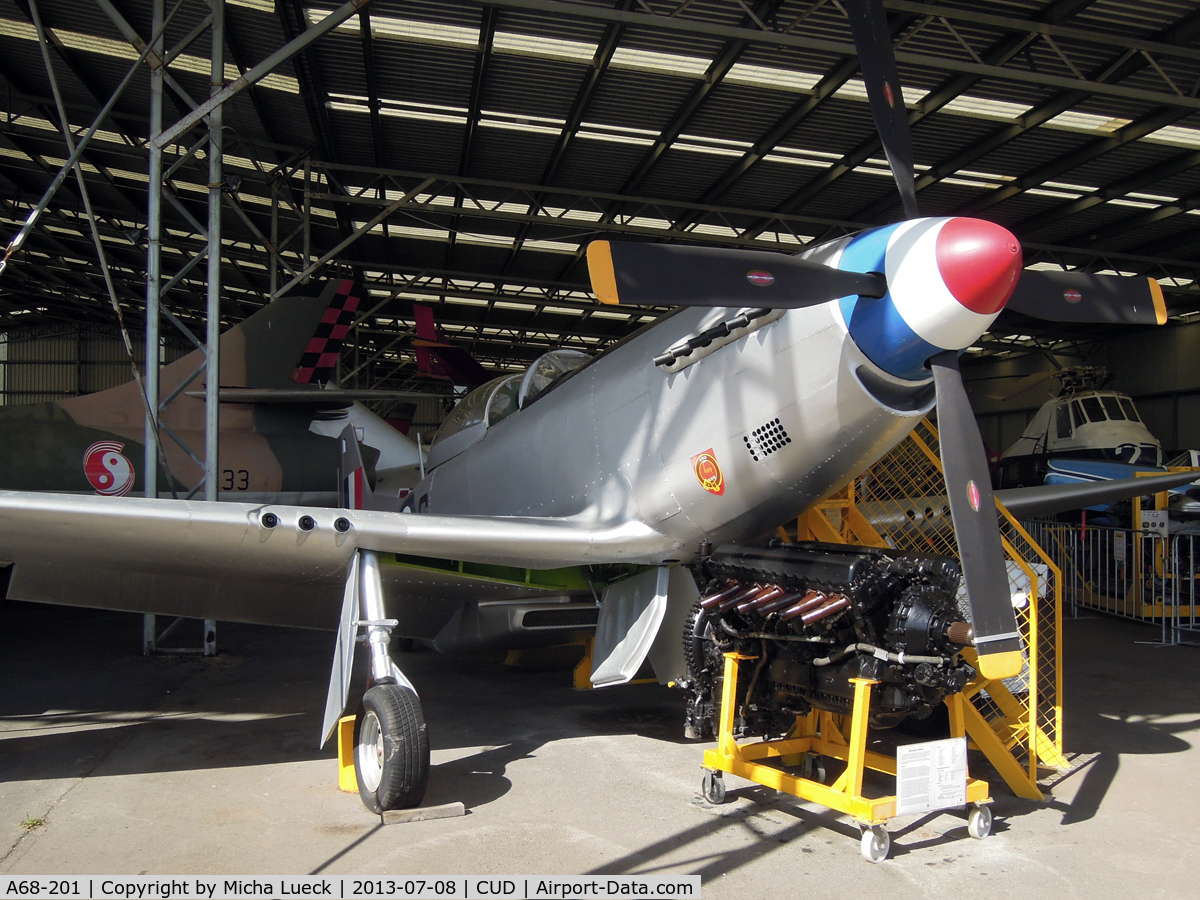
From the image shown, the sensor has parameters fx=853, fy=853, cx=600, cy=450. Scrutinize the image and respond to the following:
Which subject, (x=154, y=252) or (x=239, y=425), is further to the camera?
(x=239, y=425)

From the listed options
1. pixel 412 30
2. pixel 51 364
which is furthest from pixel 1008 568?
pixel 51 364

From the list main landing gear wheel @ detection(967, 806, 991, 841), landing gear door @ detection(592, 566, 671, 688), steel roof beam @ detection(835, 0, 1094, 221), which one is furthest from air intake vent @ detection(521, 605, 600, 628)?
steel roof beam @ detection(835, 0, 1094, 221)

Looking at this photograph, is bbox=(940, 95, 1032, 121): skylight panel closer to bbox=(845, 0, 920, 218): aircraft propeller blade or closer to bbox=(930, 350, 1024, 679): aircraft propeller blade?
bbox=(845, 0, 920, 218): aircraft propeller blade

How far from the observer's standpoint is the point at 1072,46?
840 centimetres

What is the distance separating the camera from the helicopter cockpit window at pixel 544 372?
6137mm

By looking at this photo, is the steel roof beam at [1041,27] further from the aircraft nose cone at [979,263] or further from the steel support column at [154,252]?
the steel support column at [154,252]

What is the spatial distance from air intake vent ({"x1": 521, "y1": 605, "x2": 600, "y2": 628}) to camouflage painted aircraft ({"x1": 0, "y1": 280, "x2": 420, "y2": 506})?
5361mm

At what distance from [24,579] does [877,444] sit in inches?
167

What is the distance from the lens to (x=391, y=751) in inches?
149

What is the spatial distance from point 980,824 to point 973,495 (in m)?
1.42

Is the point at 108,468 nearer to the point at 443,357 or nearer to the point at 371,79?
the point at 371,79

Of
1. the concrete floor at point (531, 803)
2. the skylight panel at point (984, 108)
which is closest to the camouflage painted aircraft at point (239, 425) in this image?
the concrete floor at point (531, 803)

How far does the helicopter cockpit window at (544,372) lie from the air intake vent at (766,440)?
2.28 metres

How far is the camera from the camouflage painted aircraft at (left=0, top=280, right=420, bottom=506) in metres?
10.1
